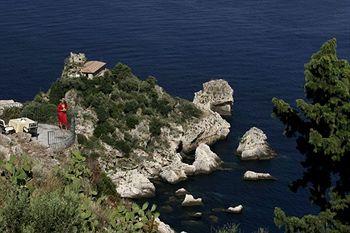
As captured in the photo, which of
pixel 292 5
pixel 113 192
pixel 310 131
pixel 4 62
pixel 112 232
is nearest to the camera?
pixel 112 232

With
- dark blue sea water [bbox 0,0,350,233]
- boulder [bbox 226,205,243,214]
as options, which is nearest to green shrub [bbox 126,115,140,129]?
dark blue sea water [bbox 0,0,350,233]

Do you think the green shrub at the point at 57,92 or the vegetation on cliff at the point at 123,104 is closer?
the vegetation on cliff at the point at 123,104

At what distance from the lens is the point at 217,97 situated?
92.4m

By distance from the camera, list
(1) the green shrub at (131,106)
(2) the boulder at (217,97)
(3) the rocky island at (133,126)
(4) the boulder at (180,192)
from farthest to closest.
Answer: (2) the boulder at (217,97)
(1) the green shrub at (131,106)
(3) the rocky island at (133,126)
(4) the boulder at (180,192)

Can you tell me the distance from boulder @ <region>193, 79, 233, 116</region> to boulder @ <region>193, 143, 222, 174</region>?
1502 centimetres

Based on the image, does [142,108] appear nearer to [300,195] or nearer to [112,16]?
[300,195]

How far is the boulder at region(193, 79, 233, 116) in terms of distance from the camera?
9169cm

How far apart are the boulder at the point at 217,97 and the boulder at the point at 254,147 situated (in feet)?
41.1

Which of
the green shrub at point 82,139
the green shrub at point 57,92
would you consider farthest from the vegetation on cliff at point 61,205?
the green shrub at point 57,92

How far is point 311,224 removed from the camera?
2766cm

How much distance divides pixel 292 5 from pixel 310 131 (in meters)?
121

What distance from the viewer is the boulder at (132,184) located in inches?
2694

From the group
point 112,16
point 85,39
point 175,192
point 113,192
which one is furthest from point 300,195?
point 112,16

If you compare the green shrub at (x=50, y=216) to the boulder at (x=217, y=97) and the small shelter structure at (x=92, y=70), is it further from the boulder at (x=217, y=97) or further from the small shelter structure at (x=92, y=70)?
the boulder at (x=217, y=97)
